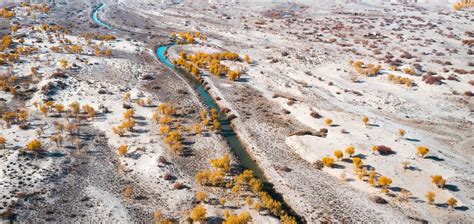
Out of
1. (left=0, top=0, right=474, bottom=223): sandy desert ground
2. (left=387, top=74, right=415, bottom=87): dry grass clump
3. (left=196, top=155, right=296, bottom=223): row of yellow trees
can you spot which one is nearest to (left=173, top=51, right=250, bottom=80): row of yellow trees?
(left=0, top=0, right=474, bottom=223): sandy desert ground

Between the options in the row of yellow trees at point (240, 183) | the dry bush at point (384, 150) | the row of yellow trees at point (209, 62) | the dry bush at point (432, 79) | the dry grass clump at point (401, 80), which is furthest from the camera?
the row of yellow trees at point (209, 62)

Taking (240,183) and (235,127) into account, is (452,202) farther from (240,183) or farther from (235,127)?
(235,127)

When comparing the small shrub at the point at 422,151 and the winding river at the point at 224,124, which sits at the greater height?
the small shrub at the point at 422,151

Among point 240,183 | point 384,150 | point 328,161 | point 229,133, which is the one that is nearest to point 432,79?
point 384,150

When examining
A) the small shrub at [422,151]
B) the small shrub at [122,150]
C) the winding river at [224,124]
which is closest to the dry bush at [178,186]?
the small shrub at [122,150]

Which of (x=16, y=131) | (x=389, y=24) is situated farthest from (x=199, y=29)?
(x=16, y=131)

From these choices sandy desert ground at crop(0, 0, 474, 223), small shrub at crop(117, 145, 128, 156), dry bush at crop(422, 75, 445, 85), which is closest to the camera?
sandy desert ground at crop(0, 0, 474, 223)

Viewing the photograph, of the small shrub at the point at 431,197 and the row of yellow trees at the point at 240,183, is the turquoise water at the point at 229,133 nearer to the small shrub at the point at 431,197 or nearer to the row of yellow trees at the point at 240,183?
the row of yellow trees at the point at 240,183

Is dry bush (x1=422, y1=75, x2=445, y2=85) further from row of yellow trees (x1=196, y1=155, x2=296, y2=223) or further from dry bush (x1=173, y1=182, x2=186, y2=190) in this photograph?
dry bush (x1=173, y1=182, x2=186, y2=190)
